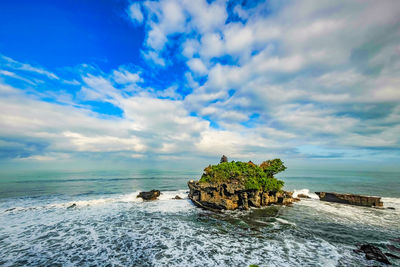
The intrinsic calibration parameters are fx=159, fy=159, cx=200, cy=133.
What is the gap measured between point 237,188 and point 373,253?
15916 mm

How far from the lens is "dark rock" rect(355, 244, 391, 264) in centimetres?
1217

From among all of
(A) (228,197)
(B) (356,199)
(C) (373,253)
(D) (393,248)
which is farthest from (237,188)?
(B) (356,199)

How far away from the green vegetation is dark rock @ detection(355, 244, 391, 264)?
13.9 metres

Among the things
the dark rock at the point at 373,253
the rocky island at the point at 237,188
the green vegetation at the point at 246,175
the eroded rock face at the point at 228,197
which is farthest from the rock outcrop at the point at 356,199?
the dark rock at the point at 373,253

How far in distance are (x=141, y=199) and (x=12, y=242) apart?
19440mm

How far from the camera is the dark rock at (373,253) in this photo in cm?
1217

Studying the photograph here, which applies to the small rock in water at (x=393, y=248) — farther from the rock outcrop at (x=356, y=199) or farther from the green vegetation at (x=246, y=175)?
the rock outcrop at (x=356, y=199)

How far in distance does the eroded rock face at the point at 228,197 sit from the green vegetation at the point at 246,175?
1.06 m

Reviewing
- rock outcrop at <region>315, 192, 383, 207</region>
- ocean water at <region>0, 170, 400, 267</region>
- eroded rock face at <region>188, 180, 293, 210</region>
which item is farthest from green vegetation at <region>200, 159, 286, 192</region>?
→ rock outcrop at <region>315, 192, 383, 207</region>

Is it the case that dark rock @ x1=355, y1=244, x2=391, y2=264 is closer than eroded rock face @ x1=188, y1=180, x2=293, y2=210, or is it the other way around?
dark rock @ x1=355, y1=244, x2=391, y2=264

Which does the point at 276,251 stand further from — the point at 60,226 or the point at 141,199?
the point at 141,199

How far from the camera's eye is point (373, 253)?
13.0m

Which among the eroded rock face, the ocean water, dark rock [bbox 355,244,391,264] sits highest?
the eroded rock face

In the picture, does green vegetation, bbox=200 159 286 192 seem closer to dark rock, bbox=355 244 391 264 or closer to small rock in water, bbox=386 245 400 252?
dark rock, bbox=355 244 391 264
